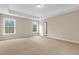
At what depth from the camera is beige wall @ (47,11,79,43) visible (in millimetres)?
5699

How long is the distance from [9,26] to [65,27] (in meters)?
3.72

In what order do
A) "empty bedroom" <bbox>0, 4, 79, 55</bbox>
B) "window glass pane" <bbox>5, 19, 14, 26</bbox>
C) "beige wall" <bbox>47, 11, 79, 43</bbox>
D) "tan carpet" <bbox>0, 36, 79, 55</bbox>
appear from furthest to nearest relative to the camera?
"window glass pane" <bbox>5, 19, 14, 26</bbox>, "beige wall" <bbox>47, 11, 79, 43</bbox>, "empty bedroom" <bbox>0, 4, 79, 55</bbox>, "tan carpet" <bbox>0, 36, 79, 55</bbox>

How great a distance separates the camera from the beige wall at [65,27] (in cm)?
570

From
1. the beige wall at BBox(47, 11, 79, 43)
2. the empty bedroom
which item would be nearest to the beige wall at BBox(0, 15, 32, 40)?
the empty bedroom

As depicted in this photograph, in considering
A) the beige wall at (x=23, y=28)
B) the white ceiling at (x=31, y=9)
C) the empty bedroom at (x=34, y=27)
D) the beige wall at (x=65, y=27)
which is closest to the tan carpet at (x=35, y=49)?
the empty bedroom at (x=34, y=27)

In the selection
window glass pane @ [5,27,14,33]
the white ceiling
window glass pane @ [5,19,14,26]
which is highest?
the white ceiling

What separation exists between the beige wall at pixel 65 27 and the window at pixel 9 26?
10.0 feet

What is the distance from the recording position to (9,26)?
6520mm

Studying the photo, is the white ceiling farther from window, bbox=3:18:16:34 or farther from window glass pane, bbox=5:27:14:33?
window glass pane, bbox=5:27:14:33

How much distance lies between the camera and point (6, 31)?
620 centimetres

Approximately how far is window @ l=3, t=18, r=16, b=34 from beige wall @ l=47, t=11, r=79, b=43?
3.05 meters
